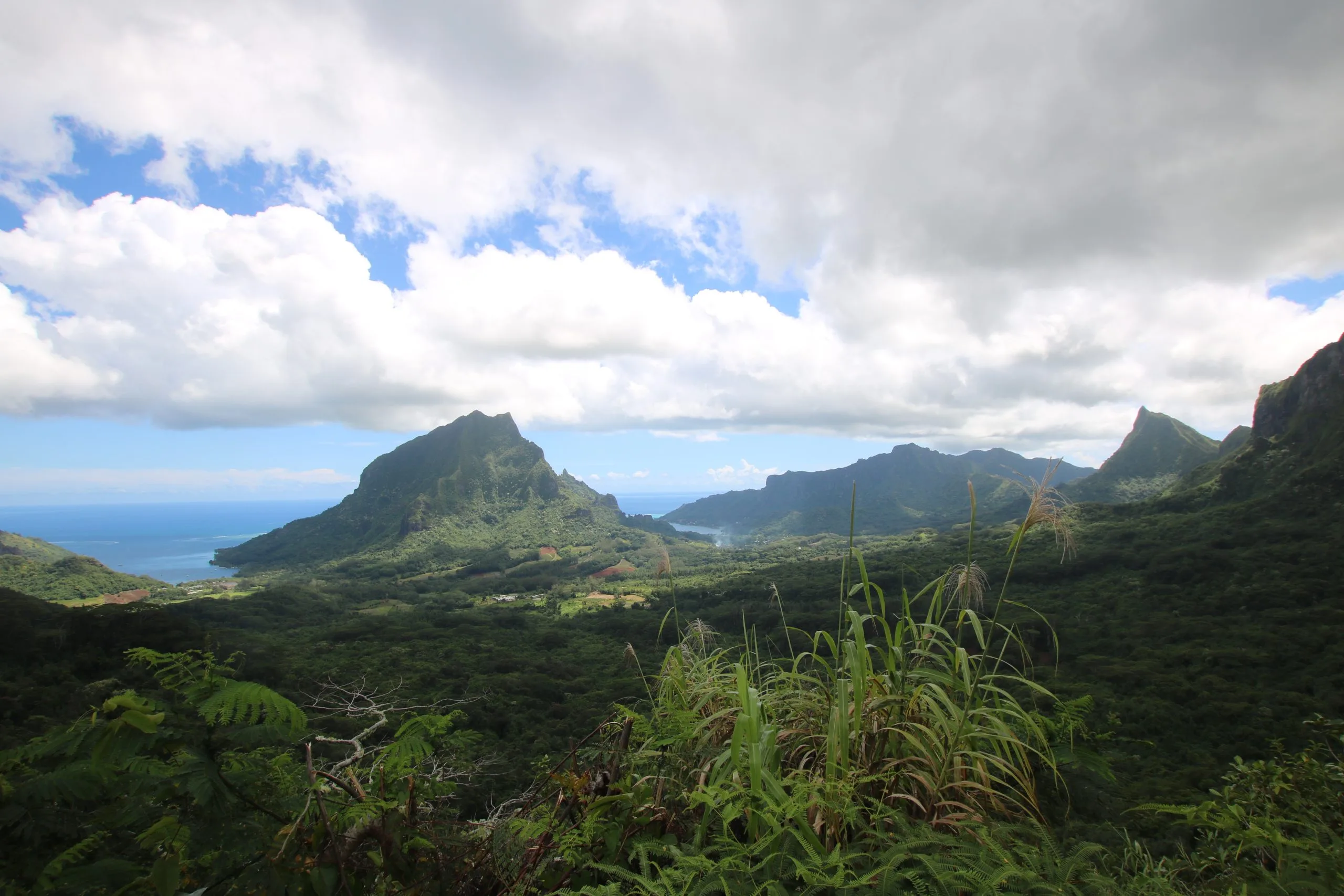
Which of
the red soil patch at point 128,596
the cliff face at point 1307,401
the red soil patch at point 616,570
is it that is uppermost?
the cliff face at point 1307,401

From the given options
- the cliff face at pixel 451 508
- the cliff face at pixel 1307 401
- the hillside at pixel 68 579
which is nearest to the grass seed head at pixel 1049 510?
the cliff face at pixel 1307 401

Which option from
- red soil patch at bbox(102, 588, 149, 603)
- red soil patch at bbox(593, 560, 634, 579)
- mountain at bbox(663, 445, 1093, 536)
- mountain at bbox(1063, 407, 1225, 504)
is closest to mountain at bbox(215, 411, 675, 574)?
red soil patch at bbox(593, 560, 634, 579)

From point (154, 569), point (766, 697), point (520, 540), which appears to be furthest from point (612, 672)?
point (154, 569)

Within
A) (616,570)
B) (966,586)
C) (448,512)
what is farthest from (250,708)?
(448,512)

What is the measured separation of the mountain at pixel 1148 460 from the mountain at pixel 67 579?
125535mm

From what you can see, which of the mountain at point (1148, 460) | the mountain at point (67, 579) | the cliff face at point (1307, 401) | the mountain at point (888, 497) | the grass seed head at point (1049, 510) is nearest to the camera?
the grass seed head at point (1049, 510)

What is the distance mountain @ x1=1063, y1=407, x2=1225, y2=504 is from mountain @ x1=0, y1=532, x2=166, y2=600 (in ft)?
412

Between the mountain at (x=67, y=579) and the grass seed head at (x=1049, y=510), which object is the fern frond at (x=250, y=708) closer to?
the grass seed head at (x=1049, y=510)

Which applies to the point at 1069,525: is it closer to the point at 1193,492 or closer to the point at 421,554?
the point at 1193,492

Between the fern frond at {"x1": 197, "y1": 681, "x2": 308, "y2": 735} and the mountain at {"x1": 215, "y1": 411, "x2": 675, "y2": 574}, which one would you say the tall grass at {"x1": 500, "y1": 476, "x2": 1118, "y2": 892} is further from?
the mountain at {"x1": 215, "y1": 411, "x2": 675, "y2": 574}

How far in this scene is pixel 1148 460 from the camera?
346 ft

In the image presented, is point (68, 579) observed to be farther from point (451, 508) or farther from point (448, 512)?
point (451, 508)

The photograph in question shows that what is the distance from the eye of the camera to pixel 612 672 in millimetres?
32594

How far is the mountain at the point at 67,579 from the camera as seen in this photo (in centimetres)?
5566
